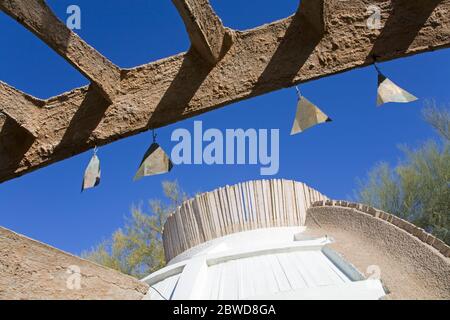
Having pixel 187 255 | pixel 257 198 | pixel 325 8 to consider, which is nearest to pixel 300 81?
pixel 325 8

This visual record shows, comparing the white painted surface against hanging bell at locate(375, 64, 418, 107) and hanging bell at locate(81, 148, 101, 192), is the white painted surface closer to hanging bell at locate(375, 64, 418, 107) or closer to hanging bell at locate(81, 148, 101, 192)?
hanging bell at locate(81, 148, 101, 192)

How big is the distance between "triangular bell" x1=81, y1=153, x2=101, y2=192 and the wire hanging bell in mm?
275

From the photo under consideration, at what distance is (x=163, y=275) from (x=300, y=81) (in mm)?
4030

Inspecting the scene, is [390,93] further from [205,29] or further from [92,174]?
[92,174]

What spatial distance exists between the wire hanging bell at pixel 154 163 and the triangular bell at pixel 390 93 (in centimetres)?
128

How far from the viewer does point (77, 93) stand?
291 cm

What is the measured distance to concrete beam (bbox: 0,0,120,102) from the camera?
2.42 m

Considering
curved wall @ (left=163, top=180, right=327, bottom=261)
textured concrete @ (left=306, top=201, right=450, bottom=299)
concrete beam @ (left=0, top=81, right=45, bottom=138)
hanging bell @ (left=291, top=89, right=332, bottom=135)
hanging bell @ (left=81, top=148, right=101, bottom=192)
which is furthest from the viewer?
curved wall @ (left=163, top=180, right=327, bottom=261)

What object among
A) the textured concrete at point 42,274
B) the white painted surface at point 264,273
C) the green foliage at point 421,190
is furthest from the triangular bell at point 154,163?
the green foliage at point 421,190

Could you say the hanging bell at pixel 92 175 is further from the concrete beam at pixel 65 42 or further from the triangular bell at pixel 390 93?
the triangular bell at pixel 390 93

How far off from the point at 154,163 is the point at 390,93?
1.43 meters

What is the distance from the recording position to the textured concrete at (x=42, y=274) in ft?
7.07

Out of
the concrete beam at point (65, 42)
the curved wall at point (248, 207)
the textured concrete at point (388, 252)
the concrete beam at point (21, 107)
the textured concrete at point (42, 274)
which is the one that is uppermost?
the curved wall at point (248, 207)

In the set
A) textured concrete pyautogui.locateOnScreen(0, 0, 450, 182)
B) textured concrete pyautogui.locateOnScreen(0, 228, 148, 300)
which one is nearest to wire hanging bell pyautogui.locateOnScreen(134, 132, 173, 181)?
textured concrete pyautogui.locateOnScreen(0, 0, 450, 182)
